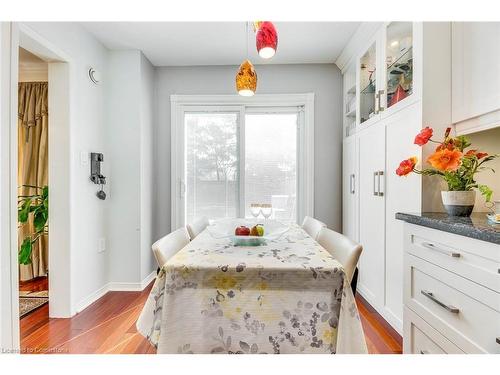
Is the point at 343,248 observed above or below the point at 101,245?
above

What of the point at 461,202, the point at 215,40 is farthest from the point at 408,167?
the point at 215,40

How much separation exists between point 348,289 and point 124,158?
257 cm

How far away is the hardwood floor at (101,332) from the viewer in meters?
1.78

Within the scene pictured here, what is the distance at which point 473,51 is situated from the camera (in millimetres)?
1434

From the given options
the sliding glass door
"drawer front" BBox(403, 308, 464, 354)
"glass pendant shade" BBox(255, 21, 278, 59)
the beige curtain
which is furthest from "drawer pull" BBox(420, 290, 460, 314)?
the beige curtain

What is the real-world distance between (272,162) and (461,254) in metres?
2.36

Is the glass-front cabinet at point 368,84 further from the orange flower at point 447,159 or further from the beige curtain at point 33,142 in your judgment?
the beige curtain at point 33,142

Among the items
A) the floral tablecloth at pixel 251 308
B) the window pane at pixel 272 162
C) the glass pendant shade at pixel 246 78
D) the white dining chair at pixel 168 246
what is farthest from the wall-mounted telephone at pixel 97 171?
the floral tablecloth at pixel 251 308

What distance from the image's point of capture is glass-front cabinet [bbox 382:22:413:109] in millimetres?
1795

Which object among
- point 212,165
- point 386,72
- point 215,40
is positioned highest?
point 215,40

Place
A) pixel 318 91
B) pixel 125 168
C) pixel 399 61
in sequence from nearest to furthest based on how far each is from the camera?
pixel 399 61 → pixel 125 168 → pixel 318 91

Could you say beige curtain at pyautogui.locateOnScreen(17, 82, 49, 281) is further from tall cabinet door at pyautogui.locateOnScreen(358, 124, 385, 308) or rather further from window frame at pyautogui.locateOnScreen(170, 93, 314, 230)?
tall cabinet door at pyautogui.locateOnScreen(358, 124, 385, 308)

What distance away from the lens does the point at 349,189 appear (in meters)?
2.85

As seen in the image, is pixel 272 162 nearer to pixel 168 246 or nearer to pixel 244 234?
pixel 244 234
